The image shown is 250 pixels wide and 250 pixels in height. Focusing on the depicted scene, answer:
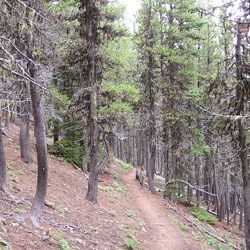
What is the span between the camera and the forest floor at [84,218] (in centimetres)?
753

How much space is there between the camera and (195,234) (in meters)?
14.8

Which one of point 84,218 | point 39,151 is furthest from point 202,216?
point 39,151

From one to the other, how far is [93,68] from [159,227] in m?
7.32

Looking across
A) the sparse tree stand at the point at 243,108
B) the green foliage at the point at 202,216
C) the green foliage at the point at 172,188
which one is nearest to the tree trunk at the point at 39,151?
the sparse tree stand at the point at 243,108

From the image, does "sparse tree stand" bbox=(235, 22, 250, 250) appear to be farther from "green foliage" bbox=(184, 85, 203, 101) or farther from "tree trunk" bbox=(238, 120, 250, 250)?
"green foliage" bbox=(184, 85, 203, 101)

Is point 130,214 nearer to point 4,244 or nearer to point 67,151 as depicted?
point 67,151

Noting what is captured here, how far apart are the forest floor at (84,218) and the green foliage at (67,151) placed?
88 centimetres

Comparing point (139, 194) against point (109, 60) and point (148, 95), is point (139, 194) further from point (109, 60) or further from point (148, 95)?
point (109, 60)

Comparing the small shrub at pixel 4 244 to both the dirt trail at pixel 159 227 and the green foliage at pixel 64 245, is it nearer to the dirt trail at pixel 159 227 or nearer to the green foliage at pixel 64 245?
the green foliage at pixel 64 245

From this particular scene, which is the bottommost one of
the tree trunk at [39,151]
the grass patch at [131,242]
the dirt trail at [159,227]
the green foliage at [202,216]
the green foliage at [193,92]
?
the green foliage at [202,216]

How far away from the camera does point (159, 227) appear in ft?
45.8

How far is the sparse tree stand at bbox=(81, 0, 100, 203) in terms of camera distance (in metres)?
12.7

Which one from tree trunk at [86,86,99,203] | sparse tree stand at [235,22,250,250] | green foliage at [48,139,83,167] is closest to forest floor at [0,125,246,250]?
tree trunk at [86,86,99,203]

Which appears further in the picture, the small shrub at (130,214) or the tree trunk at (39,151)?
the small shrub at (130,214)
